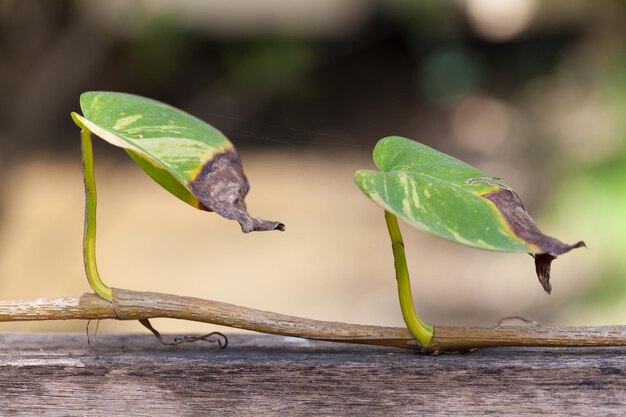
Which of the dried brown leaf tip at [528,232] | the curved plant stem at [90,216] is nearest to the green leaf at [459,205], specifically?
the dried brown leaf tip at [528,232]

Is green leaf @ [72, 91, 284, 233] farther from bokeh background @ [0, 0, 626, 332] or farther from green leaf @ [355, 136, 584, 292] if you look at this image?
bokeh background @ [0, 0, 626, 332]

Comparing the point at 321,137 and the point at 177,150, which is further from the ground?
the point at 321,137

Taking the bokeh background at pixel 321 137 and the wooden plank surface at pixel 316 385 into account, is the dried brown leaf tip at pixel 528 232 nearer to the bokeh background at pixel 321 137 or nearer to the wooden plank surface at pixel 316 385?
the wooden plank surface at pixel 316 385

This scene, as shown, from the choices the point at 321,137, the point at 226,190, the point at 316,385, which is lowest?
the point at 316,385

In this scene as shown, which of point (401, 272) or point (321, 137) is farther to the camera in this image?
point (321, 137)

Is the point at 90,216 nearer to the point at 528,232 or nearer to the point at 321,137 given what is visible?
the point at 528,232

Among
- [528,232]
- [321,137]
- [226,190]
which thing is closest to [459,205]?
[528,232]
